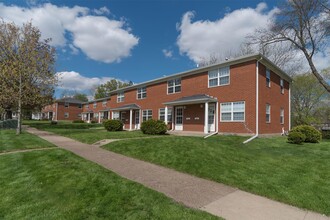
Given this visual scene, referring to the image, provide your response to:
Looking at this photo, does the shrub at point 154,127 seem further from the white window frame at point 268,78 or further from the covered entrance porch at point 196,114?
the white window frame at point 268,78

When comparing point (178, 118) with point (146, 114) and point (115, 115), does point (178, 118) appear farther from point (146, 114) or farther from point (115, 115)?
point (115, 115)

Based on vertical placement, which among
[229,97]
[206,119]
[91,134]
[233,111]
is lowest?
[91,134]

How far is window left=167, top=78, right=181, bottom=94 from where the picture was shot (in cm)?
2169

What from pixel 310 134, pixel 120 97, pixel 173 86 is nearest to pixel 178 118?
pixel 173 86

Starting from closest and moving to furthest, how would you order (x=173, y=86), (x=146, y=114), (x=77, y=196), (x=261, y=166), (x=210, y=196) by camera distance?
(x=77, y=196) < (x=210, y=196) < (x=261, y=166) < (x=173, y=86) < (x=146, y=114)

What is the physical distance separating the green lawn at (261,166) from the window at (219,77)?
22.3 ft

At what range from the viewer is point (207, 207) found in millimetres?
4555

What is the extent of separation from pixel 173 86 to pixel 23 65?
12637 mm

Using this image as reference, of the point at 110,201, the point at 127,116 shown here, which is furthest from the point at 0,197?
the point at 127,116

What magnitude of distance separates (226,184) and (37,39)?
59.7 ft

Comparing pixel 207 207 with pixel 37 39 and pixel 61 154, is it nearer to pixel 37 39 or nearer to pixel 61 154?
pixel 61 154

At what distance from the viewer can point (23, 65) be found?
1673 cm

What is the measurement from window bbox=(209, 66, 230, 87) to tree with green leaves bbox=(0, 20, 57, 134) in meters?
12.7

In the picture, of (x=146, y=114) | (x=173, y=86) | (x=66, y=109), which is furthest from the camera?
(x=66, y=109)
